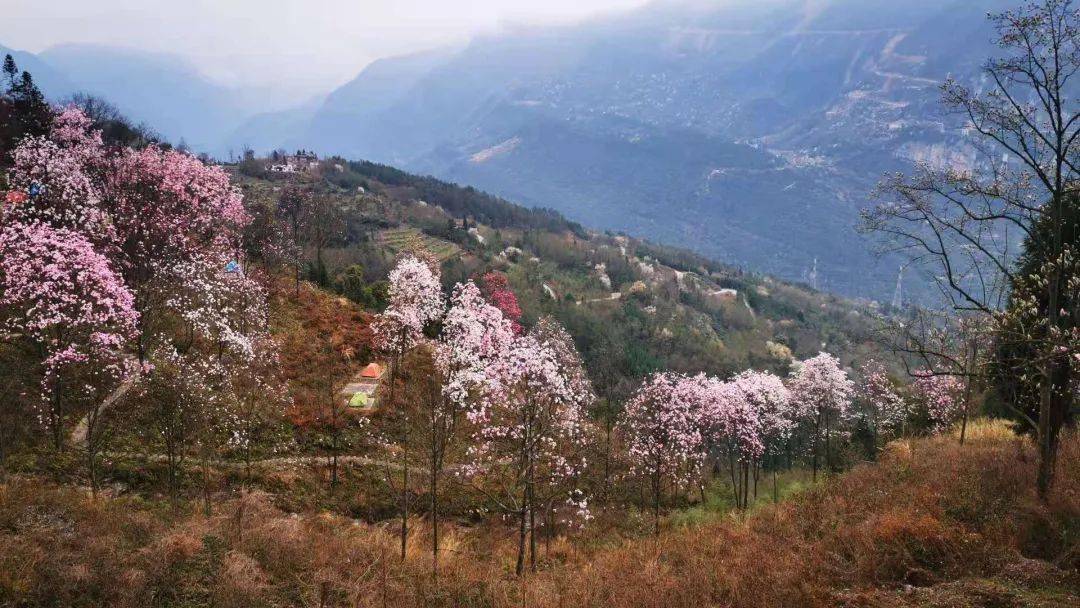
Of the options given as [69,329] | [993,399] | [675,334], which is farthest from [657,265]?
[69,329]

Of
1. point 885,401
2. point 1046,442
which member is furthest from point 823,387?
point 1046,442

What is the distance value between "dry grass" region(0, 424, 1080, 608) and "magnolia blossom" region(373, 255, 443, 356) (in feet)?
49.7

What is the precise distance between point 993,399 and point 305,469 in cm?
2991

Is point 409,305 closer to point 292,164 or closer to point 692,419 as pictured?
point 692,419

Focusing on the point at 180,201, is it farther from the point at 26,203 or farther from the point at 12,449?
the point at 12,449

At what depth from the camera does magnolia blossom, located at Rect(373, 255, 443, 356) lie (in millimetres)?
29716

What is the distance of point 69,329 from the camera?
62.5ft

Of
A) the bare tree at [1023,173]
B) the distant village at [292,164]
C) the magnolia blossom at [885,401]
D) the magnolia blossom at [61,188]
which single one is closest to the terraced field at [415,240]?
the distant village at [292,164]

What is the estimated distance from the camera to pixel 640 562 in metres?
14.2

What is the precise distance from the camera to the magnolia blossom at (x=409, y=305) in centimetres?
2972

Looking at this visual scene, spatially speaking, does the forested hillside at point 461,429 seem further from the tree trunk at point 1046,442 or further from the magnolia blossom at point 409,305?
the magnolia blossom at point 409,305

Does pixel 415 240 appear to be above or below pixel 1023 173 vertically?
above

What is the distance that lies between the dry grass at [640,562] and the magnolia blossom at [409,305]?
15.2m

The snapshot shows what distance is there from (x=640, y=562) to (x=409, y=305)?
19.1m
